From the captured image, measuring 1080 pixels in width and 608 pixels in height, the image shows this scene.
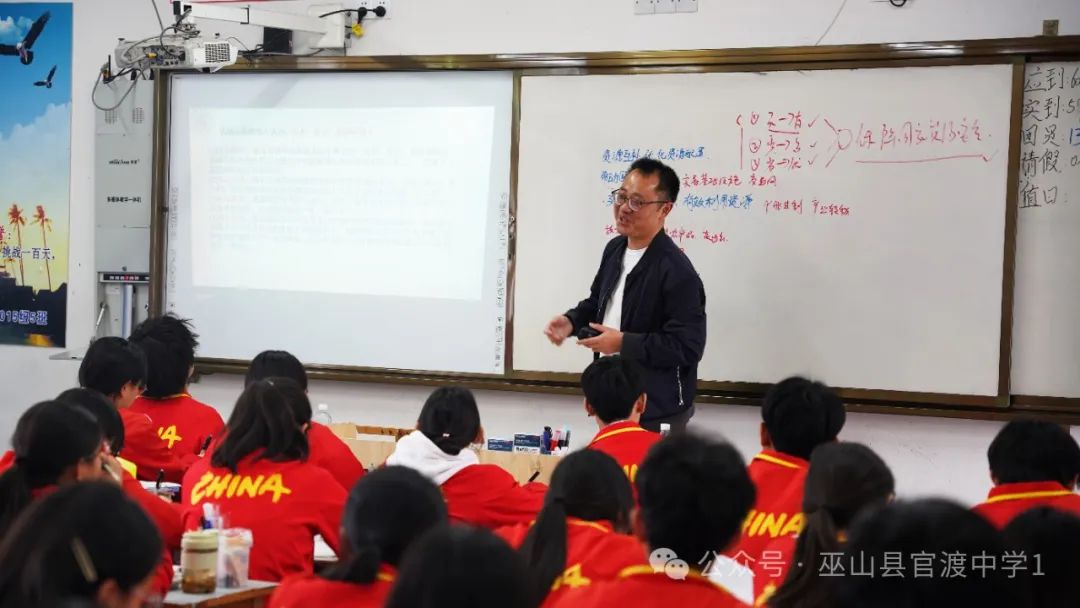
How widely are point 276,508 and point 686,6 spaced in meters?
2.83

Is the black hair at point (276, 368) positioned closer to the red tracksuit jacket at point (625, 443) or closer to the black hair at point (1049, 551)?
the red tracksuit jacket at point (625, 443)

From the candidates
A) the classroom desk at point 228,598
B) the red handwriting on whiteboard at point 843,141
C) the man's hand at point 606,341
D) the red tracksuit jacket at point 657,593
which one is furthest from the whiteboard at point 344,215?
the red tracksuit jacket at point 657,593

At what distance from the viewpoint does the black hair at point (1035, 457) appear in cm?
250

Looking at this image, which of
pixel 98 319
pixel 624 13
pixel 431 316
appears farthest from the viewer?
pixel 98 319

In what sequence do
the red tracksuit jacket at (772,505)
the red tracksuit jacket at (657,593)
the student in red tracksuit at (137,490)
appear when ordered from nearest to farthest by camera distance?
the red tracksuit jacket at (657,593)
the student in red tracksuit at (137,490)
the red tracksuit jacket at (772,505)

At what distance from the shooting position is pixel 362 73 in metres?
4.92

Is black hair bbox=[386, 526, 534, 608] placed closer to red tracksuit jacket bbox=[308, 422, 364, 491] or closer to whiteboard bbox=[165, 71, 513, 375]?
red tracksuit jacket bbox=[308, 422, 364, 491]

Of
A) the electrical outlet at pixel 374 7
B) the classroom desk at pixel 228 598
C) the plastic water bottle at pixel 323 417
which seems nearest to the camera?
the classroom desk at pixel 228 598

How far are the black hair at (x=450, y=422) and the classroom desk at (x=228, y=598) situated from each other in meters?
0.66

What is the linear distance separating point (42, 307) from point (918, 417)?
4199 mm

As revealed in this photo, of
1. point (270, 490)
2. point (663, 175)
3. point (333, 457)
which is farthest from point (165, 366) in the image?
point (663, 175)

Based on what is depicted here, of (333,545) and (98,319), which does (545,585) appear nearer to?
(333,545)

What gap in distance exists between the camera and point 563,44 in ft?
15.3

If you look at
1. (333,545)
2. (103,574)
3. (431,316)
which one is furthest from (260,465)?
(431,316)
